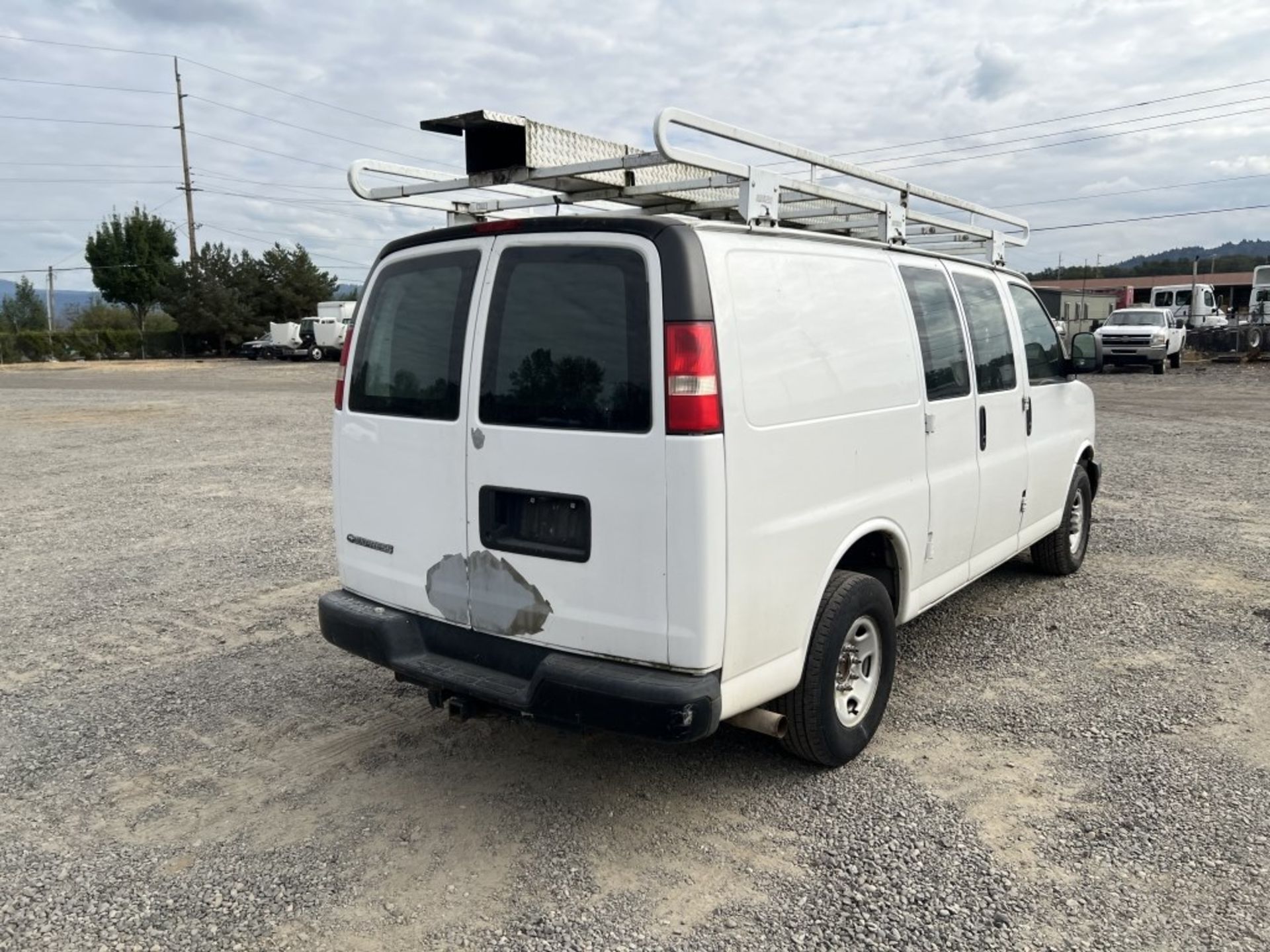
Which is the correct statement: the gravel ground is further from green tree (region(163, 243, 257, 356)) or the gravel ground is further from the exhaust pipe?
green tree (region(163, 243, 257, 356))

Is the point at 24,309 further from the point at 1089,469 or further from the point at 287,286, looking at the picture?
the point at 1089,469

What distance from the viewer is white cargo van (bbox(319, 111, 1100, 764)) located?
9.82ft

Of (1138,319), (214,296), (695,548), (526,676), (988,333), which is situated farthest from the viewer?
(214,296)

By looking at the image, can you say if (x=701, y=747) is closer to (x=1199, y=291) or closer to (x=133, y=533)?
(x=133, y=533)

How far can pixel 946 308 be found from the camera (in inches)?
178

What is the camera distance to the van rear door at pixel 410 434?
3.46m

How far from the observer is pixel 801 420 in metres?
3.34

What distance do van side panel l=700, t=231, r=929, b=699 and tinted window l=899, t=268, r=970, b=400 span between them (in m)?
0.17

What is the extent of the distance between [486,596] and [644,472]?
31.8 inches

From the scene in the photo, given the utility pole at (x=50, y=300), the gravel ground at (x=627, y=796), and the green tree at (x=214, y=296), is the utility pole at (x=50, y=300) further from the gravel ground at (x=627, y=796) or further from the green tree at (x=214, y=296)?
the gravel ground at (x=627, y=796)

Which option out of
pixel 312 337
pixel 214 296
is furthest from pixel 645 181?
pixel 214 296

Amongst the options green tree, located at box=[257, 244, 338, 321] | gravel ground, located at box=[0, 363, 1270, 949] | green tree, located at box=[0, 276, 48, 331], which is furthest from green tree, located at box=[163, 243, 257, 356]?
gravel ground, located at box=[0, 363, 1270, 949]

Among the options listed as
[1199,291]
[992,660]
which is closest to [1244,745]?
[992,660]

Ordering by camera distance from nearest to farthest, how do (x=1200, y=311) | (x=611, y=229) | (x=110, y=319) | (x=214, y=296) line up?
1. (x=611, y=229)
2. (x=1200, y=311)
3. (x=214, y=296)
4. (x=110, y=319)
